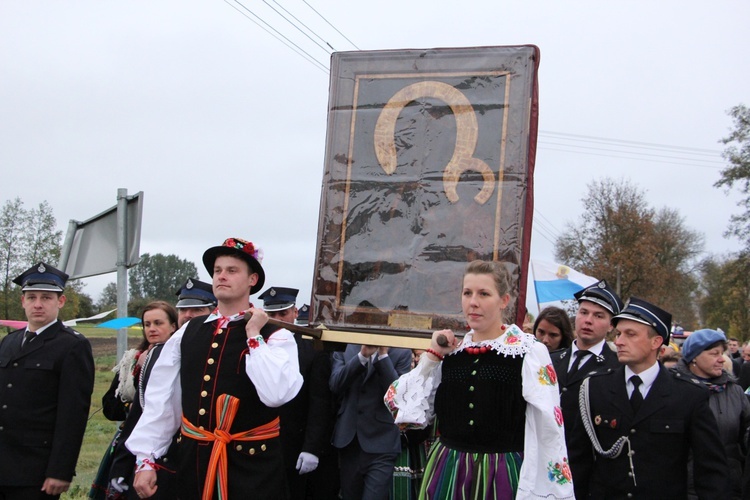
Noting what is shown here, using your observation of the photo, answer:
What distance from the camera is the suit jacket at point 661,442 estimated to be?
3.79 metres

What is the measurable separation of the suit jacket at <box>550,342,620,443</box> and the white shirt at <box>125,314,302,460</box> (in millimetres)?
1665

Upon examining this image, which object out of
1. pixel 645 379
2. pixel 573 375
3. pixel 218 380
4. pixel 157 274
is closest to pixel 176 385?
pixel 218 380

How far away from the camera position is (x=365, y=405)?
222 inches

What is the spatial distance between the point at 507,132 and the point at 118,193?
3248 millimetres

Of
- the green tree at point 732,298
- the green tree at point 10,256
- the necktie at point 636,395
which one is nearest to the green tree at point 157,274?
the green tree at point 10,256

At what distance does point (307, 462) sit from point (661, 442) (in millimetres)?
2649

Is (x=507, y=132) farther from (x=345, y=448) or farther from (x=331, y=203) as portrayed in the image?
(x=345, y=448)

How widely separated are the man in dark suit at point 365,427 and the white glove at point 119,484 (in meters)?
1.53

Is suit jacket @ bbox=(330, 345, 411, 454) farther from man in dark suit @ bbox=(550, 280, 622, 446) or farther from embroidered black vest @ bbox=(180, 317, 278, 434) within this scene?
embroidered black vest @ bbox=(180, 317, 278, 434)

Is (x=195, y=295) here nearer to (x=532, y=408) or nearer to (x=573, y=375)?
(x=573, y=375)

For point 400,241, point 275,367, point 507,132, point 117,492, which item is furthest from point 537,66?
point 117,492

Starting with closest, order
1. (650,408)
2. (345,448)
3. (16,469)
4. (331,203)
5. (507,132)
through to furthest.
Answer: (650,408) → (507,132) → (331,203) → (16,469) → (345,448)

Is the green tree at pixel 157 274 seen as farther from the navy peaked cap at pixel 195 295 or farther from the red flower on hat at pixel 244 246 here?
the red flower on hat at pixel 244 246

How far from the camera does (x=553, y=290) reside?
10.0 metres
